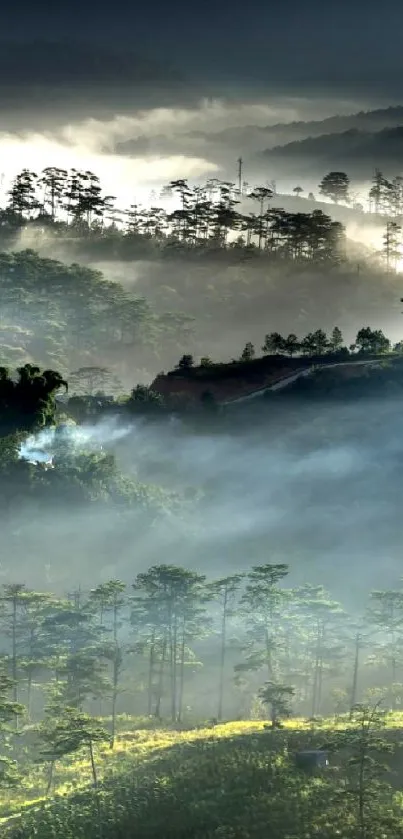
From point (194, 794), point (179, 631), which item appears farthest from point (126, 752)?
point (179, 631)

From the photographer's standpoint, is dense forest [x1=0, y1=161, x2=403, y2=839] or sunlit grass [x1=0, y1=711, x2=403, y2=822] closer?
dense forest [x1=0, y1=161, x2=403, y2=839]

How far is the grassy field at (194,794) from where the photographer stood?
56.2 metres

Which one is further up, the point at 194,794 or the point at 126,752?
the point at 126,752

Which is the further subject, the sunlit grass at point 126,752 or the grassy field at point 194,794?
the sunlit grass at point 126,752

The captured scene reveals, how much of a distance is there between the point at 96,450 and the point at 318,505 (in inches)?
1136

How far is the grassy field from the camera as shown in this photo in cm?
5625

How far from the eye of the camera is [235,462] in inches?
5404

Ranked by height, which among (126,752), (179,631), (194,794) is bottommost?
(194,794)

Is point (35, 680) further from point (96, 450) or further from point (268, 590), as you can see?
point (96, 450)

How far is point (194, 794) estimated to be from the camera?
59906 millimetres

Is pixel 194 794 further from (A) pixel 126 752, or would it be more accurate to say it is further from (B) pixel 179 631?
(B) pixel 179 631

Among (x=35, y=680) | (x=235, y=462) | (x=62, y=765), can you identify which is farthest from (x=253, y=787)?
(x=235, y=462)

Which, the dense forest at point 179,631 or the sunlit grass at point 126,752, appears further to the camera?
the sunlit grass at point 126,752

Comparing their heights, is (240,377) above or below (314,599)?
above
